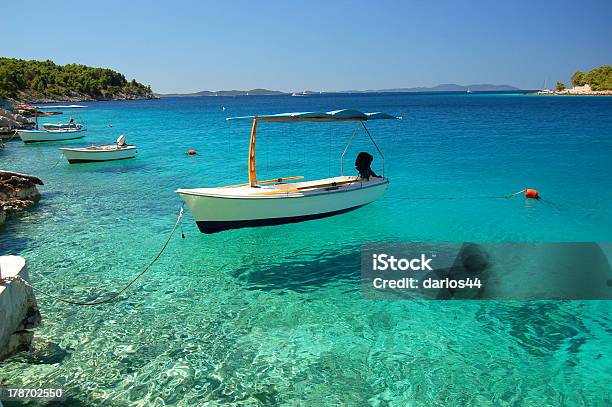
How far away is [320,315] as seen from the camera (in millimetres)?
9508

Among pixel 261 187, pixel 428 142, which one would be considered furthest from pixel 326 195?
pixel 428 142

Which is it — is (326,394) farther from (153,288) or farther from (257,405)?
(153,288)

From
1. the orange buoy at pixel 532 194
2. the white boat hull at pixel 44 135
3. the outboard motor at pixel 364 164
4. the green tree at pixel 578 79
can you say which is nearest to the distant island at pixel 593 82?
the green tree at pixel 578 79

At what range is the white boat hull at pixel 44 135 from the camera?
41.6 meters

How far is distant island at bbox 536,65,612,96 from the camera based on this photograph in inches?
6058

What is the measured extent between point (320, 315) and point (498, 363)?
3645mm

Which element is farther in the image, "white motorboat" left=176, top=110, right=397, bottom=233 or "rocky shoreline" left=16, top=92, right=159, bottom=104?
→ "rocky shoreline" left=16, top=92, right=159, bottom=104

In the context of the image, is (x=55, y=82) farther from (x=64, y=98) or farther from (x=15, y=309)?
(x=15, y=309)

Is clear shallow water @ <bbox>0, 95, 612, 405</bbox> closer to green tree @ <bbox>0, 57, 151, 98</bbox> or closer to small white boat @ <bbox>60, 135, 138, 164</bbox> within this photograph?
small white boat @ <bbox>60, 135, 138, 164</bbox>

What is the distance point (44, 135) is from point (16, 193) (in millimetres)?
28445

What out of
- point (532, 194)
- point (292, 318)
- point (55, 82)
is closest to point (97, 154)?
point (292, 318)

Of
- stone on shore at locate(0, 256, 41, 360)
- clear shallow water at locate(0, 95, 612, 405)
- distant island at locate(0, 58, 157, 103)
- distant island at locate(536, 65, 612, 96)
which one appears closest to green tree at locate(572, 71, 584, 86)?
distant island at locate(536, 65, 612, 96)

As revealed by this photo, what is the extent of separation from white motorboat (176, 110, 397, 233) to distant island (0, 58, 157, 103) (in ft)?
325

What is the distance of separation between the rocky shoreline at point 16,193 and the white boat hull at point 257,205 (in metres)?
9.04
